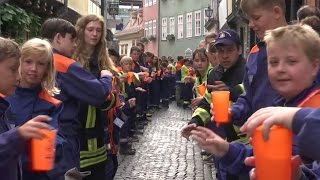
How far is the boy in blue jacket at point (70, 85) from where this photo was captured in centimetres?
484

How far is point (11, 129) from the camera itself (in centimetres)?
320

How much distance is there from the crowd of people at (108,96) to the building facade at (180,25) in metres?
40.1

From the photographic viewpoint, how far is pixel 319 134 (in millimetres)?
1985

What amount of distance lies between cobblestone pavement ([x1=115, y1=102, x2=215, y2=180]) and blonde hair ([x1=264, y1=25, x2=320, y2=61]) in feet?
20.9

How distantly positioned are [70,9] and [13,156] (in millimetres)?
17348

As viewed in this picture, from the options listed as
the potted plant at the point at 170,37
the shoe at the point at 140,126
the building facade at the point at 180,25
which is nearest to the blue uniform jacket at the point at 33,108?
the shoe at the point at 140,126

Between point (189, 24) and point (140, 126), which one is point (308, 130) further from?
point (189, 24)

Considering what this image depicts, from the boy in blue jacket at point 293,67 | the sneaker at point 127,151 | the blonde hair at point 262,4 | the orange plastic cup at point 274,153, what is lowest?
the sneaker at point 127,151

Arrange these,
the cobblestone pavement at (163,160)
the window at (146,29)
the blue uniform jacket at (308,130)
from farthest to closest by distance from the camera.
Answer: the window at (146,29) < the cobblestone pavement at (163,160) < the blue uniform jacket at (308,130)

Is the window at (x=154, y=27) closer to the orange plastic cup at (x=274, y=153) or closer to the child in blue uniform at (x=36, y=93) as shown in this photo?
the child in blue uniform at (x=36, y=93)

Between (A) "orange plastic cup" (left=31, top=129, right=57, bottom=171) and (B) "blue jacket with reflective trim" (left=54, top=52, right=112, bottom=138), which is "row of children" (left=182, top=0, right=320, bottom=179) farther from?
(B) "blue jacket with reflective trim" (left=54, top=52, right=112, bottom=138)

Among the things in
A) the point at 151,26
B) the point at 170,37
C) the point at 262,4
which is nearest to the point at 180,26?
the point at 170,37

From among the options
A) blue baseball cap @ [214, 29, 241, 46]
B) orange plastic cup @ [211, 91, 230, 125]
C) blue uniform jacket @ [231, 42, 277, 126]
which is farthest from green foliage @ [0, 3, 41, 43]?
blue uniform jacket @ [231, 42, 277, 126]

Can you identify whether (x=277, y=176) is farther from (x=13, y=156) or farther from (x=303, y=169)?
(x=13, y=156)
